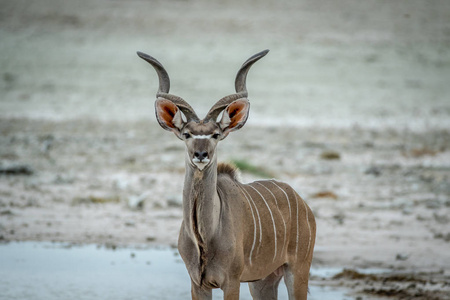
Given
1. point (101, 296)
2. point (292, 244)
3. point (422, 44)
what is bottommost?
point (101, 296)

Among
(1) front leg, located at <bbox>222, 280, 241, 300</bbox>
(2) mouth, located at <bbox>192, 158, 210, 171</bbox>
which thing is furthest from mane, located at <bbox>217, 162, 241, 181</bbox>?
(1) front leg, located at <bbox>222, 280, 241, 300</bbox>

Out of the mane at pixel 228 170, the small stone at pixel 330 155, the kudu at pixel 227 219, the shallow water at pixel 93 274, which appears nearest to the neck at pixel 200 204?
the kudu at pixel 227 219

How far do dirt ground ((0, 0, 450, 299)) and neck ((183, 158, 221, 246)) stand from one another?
8.56ft

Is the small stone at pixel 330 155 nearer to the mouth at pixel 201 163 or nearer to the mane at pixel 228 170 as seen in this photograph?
the mane at pixel 228 170

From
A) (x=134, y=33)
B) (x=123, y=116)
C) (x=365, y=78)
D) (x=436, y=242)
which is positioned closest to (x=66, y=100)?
(x=123, y=116)

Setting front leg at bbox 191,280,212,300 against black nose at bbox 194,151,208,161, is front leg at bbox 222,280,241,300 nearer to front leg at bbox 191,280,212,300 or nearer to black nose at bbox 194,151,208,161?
front leg at bbox 191,280,212,300

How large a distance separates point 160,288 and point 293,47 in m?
19.7

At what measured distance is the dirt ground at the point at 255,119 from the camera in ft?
30.5

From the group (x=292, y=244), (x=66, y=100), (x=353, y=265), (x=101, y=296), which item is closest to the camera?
(x=292, y=244)

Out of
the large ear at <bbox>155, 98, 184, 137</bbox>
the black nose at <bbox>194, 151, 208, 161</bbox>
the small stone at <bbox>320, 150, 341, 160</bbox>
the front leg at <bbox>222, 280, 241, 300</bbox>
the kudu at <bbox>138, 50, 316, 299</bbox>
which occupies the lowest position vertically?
the small stone at <bbox>320, 150, 341, 160</bbox>

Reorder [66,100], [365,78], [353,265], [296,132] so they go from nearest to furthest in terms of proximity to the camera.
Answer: [353,265] → [296,132] → [66,100] → [365,78]

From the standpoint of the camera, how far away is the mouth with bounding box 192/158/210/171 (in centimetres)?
481

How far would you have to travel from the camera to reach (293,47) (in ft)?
85.5

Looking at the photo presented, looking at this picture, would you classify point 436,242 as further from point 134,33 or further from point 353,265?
point 134,33
